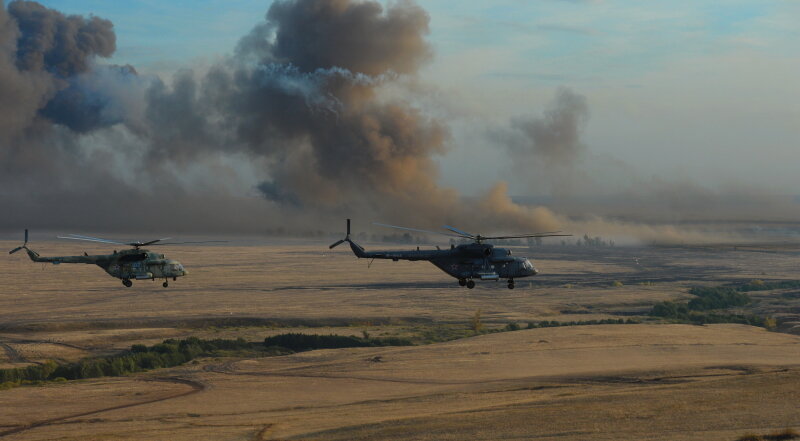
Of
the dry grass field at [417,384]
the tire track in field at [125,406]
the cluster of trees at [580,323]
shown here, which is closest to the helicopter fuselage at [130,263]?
the dry grass field at [417,384]

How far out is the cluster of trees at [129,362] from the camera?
114 m

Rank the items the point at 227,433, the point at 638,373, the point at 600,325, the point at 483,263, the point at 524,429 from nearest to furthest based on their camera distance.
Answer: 1. the point at 524,429
2. the point at 483,263
3. the point at 227,433
4. the point at 638,373
5. the point at 600,325

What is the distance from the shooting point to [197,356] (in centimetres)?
12862

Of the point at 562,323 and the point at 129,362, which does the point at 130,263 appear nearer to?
the point at 129,362

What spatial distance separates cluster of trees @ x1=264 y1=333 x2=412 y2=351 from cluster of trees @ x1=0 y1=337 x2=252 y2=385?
534 cm

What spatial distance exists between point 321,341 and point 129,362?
31456 mm

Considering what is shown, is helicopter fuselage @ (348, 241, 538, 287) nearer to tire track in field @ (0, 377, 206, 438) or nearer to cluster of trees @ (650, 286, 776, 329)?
tire track in field @ (0, 377, 206, 438)

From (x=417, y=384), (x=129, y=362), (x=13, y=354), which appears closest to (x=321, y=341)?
(x=129, y=362)

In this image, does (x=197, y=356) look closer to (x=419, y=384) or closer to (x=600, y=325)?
(x=419, y=384)

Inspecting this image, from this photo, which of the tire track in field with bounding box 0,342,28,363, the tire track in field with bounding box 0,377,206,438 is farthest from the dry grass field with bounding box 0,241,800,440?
the tire track in field with bounding box 0,342,28,363

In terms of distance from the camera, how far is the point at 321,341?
139 meters

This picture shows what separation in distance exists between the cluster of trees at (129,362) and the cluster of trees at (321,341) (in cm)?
534

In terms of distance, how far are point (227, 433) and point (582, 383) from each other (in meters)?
43.3

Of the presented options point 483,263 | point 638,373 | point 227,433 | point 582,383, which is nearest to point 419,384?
point 582,383
